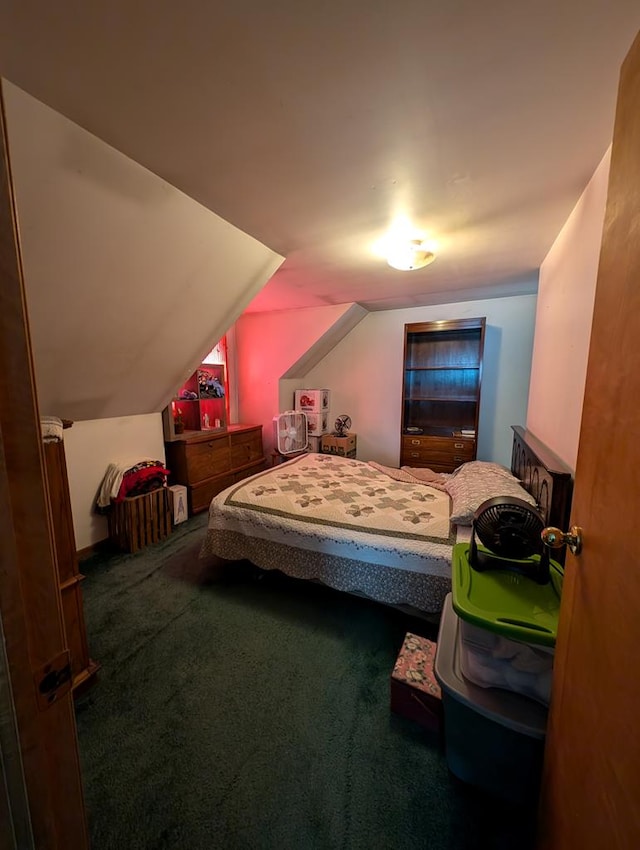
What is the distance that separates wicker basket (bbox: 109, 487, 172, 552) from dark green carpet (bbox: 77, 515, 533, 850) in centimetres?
65

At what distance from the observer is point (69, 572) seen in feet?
4.67

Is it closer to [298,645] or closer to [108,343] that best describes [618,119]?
[298,645]

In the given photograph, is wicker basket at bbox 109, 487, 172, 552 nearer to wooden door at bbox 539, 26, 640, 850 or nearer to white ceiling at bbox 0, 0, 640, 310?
white ceiling at bbox 0, 0, 640, 310

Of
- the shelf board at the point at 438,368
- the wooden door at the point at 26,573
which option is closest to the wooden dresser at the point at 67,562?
the wooden door at the point at 26,573

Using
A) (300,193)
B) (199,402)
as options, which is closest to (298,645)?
(300,193)

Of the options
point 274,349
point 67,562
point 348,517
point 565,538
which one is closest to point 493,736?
point 565,538

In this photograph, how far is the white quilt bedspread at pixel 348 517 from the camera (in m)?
1.75

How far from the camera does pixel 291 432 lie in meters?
4.16

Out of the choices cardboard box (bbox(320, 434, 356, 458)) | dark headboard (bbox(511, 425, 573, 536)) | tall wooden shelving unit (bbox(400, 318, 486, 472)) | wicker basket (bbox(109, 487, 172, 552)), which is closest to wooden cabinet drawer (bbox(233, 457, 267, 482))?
cardboard box (bbox(320, 434, 356, 458))

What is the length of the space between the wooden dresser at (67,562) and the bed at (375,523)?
86 cm

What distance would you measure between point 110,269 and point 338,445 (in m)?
3.08

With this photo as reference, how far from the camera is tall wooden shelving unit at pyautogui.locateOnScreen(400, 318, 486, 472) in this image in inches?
141

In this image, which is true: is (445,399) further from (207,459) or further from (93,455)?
(93,455)

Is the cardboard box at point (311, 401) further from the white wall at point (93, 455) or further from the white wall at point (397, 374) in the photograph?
the white wall at point (93, 455)
